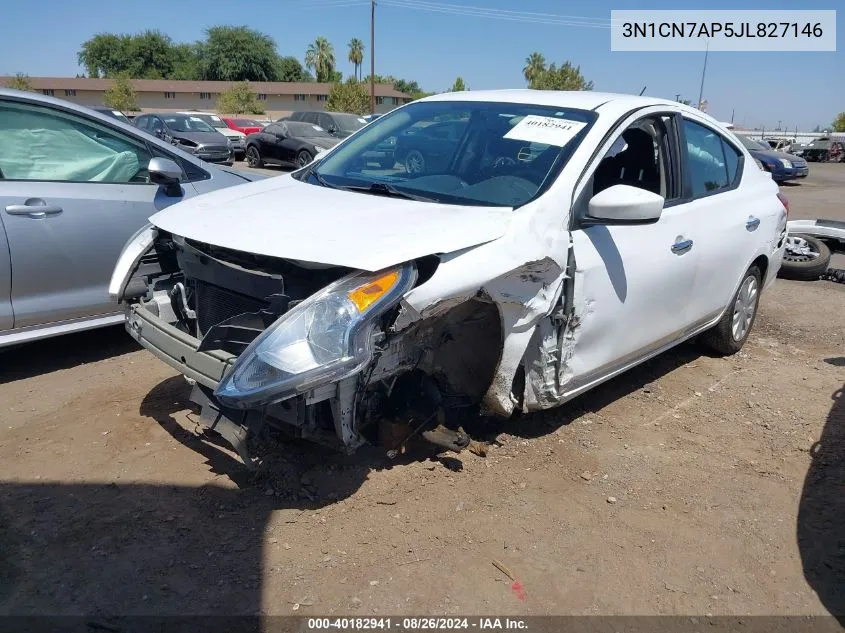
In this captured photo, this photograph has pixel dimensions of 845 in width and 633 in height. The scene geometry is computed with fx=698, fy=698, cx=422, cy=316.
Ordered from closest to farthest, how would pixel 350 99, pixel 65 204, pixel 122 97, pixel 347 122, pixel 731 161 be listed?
1. pixel 65 204
2. pixel 731 161
3. pixel 347 122
4. pixel 350 99
5. pixel 122 97

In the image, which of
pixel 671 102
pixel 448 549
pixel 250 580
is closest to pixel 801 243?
pixel 671 102

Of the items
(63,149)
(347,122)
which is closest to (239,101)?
(347,122)

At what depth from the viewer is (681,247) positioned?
393 cm

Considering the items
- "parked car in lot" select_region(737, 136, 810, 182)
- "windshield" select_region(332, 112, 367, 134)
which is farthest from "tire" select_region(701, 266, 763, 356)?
"windshield" select_region(332, 112, 367, 134)

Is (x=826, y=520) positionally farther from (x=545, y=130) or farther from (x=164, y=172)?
(x=164, y=172)

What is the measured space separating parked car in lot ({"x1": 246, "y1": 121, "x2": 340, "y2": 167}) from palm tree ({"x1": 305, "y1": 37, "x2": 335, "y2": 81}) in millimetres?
72514

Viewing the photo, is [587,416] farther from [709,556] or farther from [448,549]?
[448,549]

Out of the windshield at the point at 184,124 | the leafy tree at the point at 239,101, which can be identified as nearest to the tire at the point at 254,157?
the windshield at the point at 184,124

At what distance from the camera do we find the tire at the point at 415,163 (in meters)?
3.73

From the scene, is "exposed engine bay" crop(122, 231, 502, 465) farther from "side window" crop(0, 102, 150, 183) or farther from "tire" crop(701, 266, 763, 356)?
"tire" crop(701, 266, 763, 356)

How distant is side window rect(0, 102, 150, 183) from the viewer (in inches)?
169

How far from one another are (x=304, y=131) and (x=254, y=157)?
2086 mm

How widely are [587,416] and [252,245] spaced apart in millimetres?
2276

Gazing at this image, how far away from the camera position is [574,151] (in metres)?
3.43
